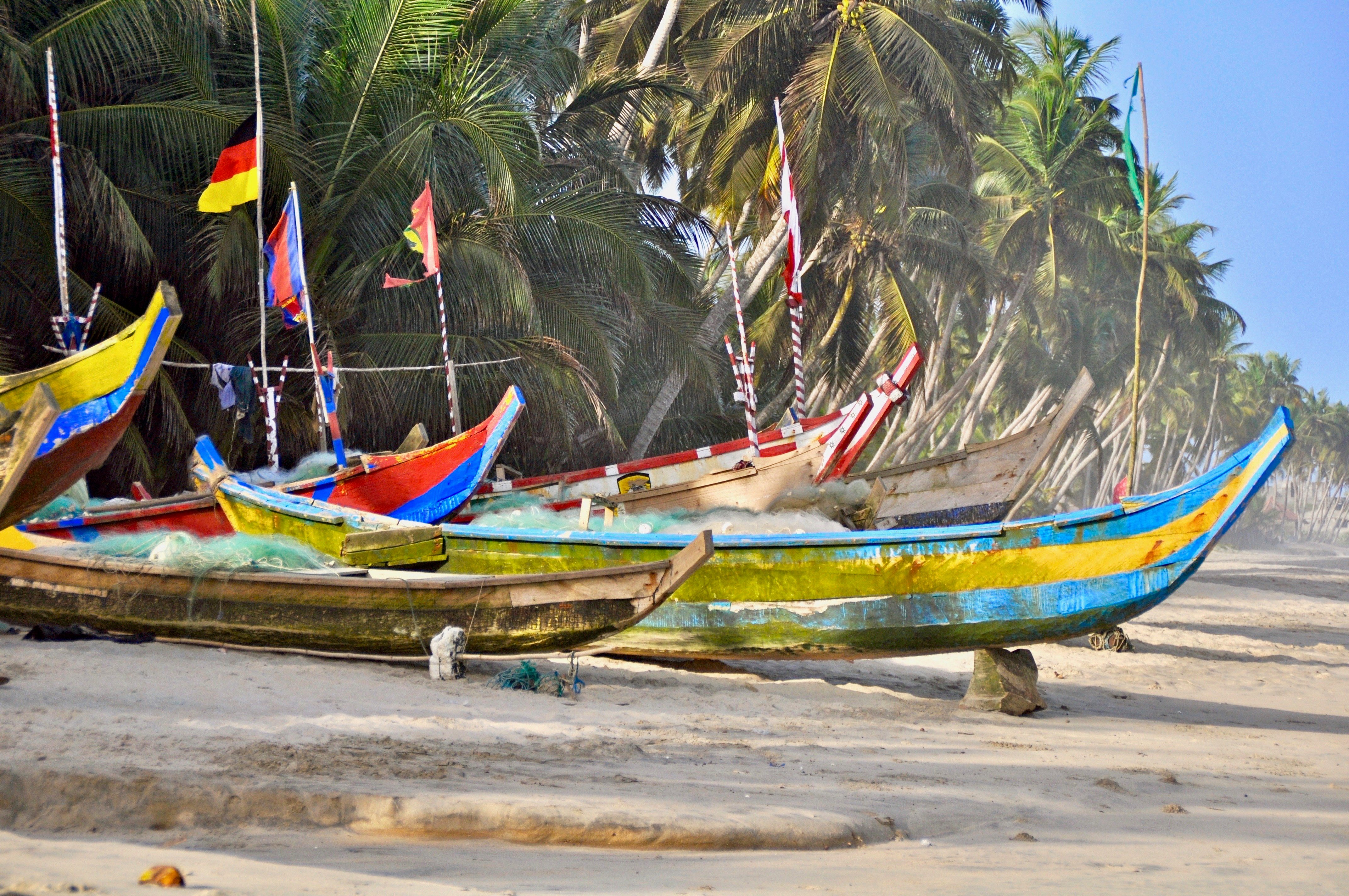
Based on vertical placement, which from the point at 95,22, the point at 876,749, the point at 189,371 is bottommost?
the point at 876,749

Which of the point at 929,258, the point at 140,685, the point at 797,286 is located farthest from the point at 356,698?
the point at 929,258

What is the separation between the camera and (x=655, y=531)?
10.5 meters

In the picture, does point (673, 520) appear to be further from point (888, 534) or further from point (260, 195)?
point (260, 195)

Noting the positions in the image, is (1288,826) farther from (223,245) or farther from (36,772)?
(223,245)

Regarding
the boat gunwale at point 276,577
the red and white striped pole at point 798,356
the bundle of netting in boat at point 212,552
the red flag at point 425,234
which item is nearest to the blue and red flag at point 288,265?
the red flag at point 425,234

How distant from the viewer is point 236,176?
37.7 ft

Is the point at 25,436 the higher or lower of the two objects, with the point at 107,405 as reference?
lower

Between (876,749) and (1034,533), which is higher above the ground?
(1034,533)

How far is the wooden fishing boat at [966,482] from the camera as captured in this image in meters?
13.1

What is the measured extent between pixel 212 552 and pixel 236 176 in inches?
226

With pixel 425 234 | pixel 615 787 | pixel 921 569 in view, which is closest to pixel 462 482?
pixel 425 234

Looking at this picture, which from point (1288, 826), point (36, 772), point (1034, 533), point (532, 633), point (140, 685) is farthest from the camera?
point (1034, 533)

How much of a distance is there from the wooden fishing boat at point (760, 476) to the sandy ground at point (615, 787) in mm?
4089

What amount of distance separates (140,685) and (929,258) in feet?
72.2
